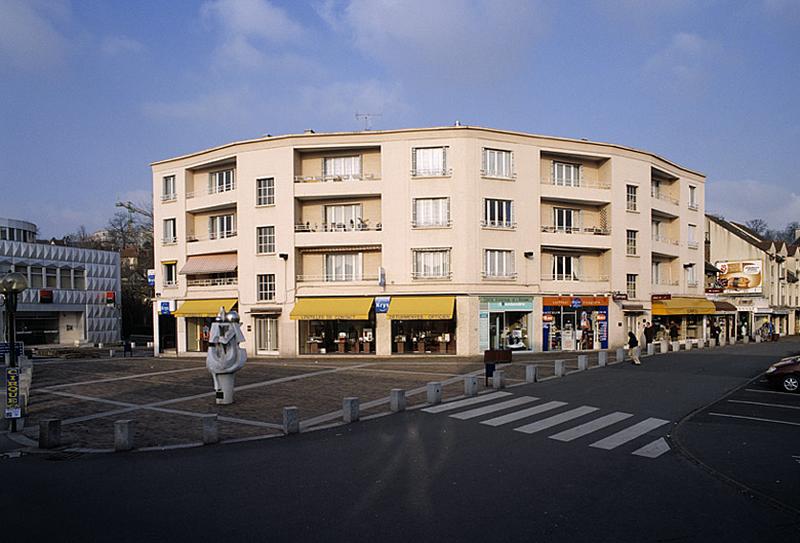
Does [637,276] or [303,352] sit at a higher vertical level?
[637,276]

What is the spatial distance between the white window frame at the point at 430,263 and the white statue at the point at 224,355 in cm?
1737

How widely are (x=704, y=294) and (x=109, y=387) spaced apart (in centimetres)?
4130

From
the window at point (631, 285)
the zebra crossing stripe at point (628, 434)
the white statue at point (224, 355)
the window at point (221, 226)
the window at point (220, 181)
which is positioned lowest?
the zebra crossing stripe at point (628, 434)

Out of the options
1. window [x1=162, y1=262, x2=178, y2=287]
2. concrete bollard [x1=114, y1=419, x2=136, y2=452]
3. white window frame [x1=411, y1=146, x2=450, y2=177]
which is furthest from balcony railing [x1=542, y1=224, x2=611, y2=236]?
concrete bollard [x1=114, y1=419, x2=136, y2=452]

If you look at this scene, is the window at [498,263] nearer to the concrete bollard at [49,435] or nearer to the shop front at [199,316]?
the shop front at [199,316]

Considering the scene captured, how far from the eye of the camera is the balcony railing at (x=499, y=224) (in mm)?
32697

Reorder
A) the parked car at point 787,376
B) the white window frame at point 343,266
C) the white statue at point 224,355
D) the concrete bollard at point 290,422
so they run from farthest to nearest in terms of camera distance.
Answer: the white window frame at point 343,266
the parked car at point 787,376
the white statue at point 224,355
the concrete bollard at point 290,422

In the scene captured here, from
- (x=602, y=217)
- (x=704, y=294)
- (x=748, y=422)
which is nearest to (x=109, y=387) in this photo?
(x=748, y=422)

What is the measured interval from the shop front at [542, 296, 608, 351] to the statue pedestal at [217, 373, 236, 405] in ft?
72.2

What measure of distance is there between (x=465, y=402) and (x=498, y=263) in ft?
59.9

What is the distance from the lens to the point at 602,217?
119 feet

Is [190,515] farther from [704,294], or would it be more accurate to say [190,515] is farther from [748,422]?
[704,294]

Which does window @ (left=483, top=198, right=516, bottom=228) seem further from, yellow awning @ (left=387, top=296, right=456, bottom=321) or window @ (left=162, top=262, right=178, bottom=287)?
window @ (left=162, top=262, right=178, bottom=287)

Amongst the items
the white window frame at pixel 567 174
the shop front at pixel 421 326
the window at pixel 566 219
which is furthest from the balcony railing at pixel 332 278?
the white window frame at pixel 567 174
